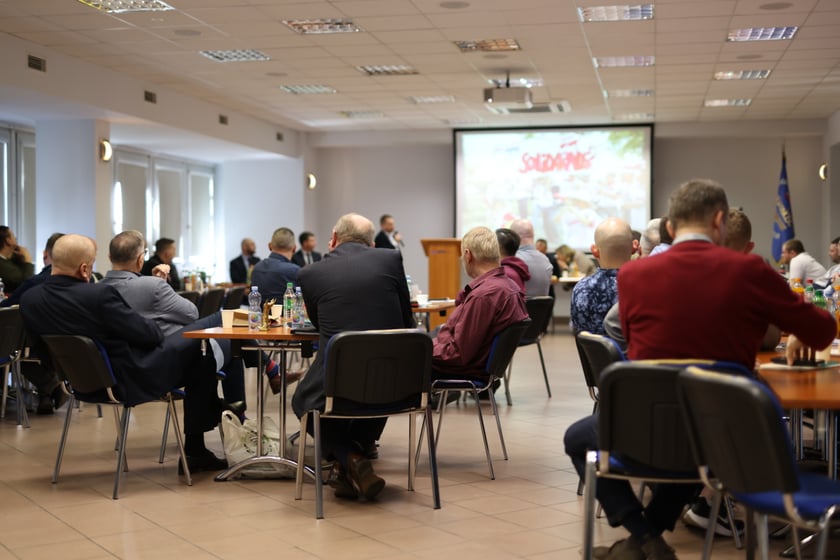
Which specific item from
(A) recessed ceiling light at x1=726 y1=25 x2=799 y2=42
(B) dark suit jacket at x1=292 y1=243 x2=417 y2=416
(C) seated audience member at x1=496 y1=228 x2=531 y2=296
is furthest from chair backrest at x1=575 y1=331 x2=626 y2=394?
(A) recessed ceiling light at x1=726 y1=25 x2=799 y2=42

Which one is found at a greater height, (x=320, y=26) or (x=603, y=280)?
(x=320, y=26)

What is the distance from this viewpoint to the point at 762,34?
30.7ft

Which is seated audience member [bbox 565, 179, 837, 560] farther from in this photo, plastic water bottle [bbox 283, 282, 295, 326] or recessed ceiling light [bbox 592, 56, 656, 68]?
recessed ceiling light [bbox 592, 56, 656, 68]

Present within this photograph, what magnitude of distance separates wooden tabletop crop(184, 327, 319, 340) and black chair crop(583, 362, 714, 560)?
205 cm

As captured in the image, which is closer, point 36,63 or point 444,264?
point 36,63

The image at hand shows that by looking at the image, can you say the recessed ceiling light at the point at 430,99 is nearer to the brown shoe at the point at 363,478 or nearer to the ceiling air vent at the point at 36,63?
the ceiling air vent at the point at 36,63

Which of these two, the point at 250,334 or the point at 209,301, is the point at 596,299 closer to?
the point at 250,334

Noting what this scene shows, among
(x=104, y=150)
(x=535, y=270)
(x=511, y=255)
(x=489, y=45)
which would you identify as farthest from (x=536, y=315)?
(x=104, y=150)

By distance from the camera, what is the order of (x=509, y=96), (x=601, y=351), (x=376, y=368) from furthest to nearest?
(x=509, y=96)
(x=376, y=368)
(x=601, y=351)

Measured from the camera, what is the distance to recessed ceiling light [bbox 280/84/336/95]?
12.4 meters

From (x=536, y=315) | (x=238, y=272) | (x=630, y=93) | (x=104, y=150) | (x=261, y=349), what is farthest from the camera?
(x=238, y=272)

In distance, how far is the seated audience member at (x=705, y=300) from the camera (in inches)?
109

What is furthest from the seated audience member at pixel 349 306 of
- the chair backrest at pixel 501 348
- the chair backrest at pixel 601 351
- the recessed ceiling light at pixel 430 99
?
the recessed ceiling light at pixel 430 99

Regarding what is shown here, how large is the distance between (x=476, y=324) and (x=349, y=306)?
0.81m
